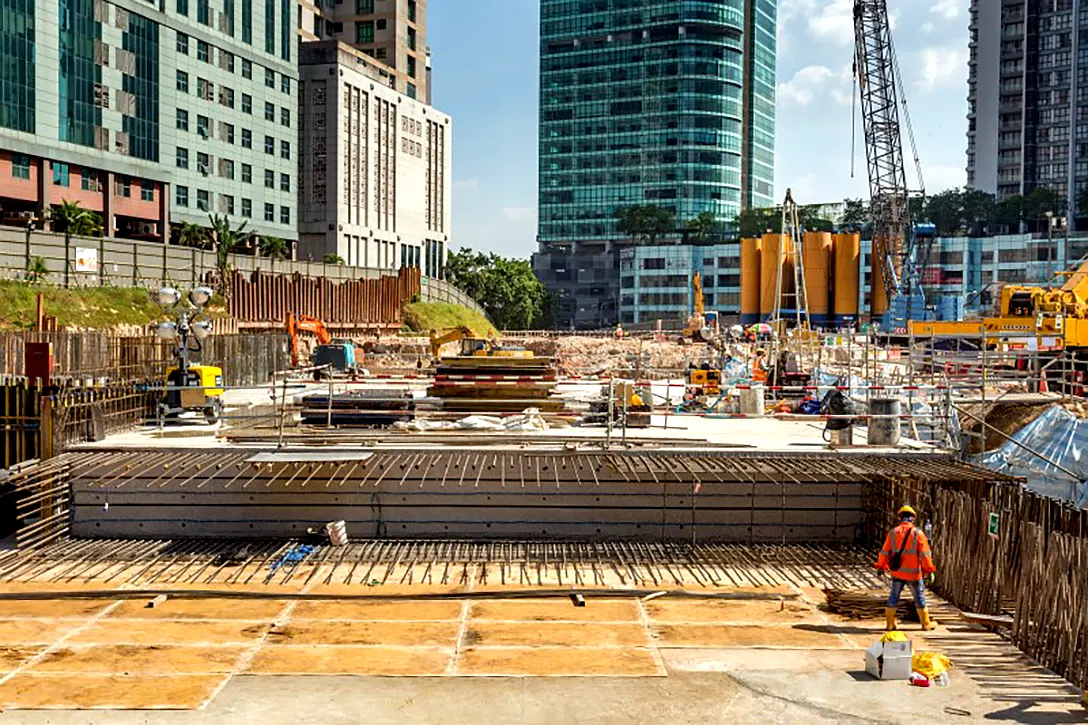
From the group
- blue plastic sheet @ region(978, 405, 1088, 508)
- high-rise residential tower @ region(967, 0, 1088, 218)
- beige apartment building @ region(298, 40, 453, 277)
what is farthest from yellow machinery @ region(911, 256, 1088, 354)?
high-rise residential tower @ region(967, 0, 1088, 218)

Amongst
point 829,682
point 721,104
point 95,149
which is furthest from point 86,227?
point 721,104

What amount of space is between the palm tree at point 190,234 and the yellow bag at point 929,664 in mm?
71102

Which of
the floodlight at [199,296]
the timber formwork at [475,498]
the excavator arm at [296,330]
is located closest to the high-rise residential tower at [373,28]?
the excavator arm at [296,330]

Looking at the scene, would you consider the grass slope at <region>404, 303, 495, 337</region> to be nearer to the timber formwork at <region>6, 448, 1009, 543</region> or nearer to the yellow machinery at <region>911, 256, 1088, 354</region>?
the yellow machinery at <region>911, 256, 1088, 354</region>

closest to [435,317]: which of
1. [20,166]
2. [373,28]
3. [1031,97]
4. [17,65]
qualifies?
[20,166]

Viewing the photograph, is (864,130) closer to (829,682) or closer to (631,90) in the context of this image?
(631,90)

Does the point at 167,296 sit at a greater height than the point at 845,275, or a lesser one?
lesser

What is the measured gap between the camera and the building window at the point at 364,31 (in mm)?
129250

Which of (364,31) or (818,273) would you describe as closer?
(818,273)

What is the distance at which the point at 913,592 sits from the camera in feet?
51.6

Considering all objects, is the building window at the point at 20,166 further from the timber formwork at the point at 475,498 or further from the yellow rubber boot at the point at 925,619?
the yellow rubber boot at the point at 925,619

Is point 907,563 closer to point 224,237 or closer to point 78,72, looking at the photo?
point 78,72

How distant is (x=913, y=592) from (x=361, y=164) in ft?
349

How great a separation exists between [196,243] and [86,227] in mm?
15306
